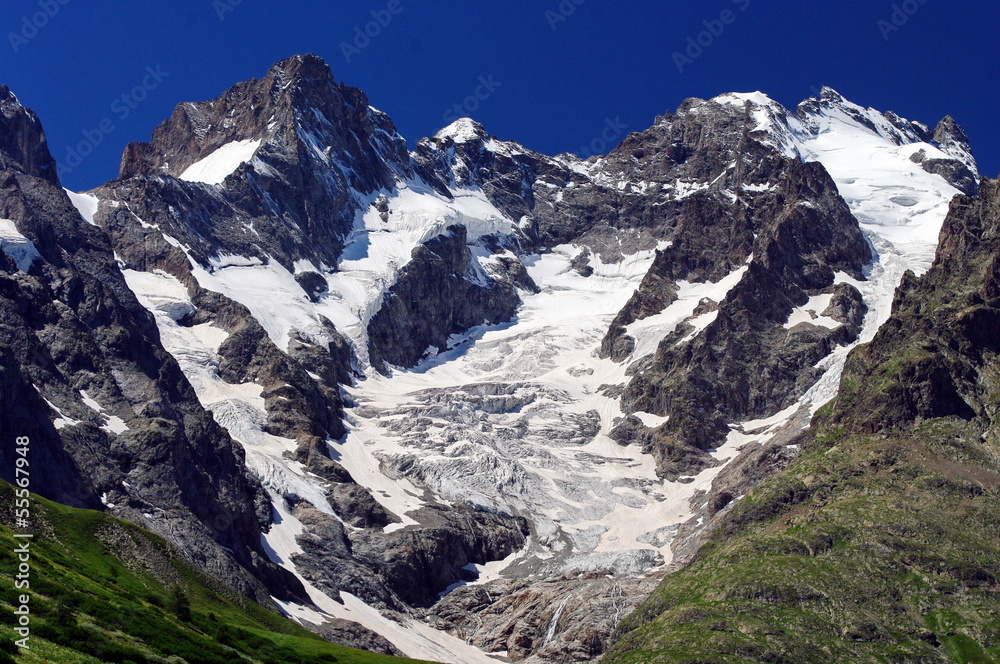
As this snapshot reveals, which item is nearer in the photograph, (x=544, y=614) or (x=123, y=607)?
(x=123, y=607)

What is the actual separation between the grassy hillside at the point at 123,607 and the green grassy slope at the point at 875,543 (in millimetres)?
51666

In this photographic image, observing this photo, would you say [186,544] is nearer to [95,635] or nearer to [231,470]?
[231,470]

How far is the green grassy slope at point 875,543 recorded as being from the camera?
13450 centimetres

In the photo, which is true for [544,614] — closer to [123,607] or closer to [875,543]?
[875,543]

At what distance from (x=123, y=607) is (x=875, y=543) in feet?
371

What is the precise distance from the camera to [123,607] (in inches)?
2830

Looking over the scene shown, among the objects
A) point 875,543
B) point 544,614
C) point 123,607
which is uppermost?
point 123,607

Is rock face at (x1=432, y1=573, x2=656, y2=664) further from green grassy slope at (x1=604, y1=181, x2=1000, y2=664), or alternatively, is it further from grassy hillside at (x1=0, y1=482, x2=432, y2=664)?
grassy hillside at (x1=0, y1=482, x2=432, y2=664)

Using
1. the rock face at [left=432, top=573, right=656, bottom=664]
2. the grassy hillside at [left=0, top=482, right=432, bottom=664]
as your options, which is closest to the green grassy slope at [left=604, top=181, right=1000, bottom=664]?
the rock face at [left=432, top=573, right=656, bottom=664]

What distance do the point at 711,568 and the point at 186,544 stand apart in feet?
249

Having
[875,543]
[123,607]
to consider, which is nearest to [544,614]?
[875,543]

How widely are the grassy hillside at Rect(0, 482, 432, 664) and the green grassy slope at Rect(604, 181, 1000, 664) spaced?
51.7m

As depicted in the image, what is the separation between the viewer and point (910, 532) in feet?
507

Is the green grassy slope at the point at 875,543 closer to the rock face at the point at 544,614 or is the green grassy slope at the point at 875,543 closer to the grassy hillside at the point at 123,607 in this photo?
the rock face at the point at 544,614
